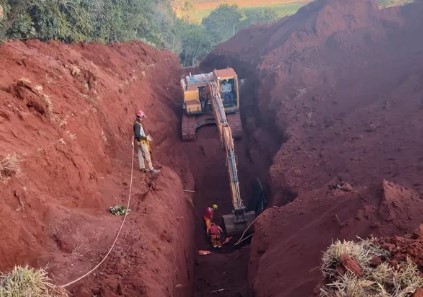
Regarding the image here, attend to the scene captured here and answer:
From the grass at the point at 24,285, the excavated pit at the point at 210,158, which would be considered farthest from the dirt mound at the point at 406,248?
the grass at the point at 24,285

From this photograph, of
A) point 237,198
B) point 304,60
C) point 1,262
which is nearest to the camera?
point 1,262

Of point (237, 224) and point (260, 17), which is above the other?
point (260, 17)

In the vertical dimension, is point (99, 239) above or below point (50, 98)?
below

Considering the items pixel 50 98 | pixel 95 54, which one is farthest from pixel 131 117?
pixel 50 98

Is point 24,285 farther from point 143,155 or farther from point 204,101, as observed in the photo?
point 204,101

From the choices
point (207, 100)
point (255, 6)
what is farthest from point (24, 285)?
point (255, 6)

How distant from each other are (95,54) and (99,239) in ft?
39.2

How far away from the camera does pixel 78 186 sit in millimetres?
11445

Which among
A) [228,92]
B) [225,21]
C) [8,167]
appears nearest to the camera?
[8,167]

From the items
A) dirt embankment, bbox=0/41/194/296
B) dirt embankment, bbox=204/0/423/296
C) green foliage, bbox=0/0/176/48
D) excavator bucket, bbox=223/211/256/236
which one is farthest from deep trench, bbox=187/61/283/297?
green foliage, bbox=0/0/176/48

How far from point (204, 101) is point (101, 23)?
658 cm

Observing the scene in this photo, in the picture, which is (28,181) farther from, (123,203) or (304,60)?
(304,60)

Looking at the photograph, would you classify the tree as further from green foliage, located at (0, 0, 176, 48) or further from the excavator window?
the excavator window

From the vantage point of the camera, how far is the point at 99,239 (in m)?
10.0
